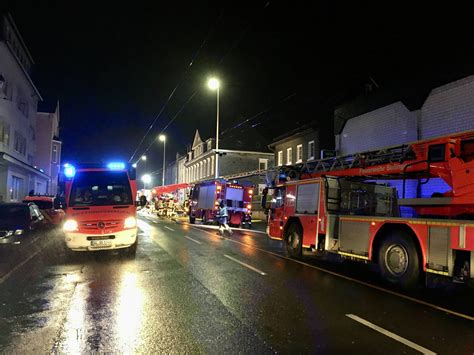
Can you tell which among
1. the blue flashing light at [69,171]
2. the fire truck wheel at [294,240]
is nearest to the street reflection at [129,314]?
the blue flashing light at [69,171]

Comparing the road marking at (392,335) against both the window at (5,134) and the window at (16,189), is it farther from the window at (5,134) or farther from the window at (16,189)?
the window at (16,189)

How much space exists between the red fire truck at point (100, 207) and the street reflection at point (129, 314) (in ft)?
8.40

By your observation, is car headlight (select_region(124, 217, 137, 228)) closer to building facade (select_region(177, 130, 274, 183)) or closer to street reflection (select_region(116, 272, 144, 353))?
street reflection (select_region(116, 272, 144, 353))

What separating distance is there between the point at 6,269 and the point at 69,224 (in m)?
1.75

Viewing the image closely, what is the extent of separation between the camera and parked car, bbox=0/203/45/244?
41.5 ft

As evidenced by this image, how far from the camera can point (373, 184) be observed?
40.2ft

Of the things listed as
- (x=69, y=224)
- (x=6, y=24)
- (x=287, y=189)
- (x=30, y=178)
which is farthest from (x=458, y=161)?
(x=30, y=178)

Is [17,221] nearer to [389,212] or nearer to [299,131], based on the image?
[389,212]

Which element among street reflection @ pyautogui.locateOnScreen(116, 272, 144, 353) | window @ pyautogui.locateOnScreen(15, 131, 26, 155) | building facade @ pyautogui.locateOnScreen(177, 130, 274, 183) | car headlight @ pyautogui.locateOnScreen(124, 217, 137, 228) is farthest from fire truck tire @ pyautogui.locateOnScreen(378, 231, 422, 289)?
building facade @ pyautogui.locateOnScreen(177, 130, 274, 183)

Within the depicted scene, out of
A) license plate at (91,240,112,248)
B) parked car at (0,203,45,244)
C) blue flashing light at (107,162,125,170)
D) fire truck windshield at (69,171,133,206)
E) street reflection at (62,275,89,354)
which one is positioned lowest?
street reflection at (62,275,89,354)

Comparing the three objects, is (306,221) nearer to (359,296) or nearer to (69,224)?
(359,296)

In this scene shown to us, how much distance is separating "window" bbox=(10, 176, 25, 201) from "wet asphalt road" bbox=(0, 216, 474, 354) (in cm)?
2452

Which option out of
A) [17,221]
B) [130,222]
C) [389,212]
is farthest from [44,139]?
[389,212]

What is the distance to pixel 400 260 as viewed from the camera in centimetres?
866
